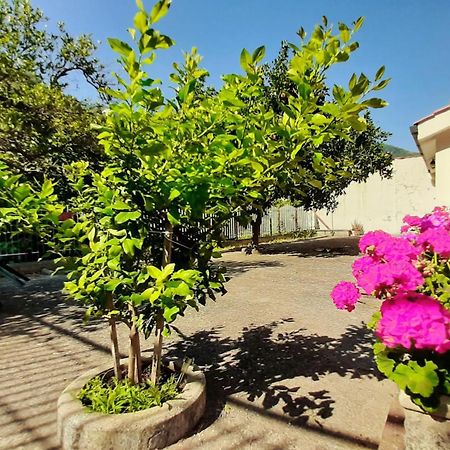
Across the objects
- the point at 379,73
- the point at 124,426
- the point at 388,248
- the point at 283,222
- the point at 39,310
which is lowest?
the point at 124,426

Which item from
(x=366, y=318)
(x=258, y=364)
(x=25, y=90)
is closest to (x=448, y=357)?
(x=258, y=364)

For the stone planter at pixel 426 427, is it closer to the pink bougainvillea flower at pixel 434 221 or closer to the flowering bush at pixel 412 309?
the flowering bush at pixel 412 309

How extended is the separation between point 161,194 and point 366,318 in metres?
4.19

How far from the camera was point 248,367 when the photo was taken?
3.55 metres

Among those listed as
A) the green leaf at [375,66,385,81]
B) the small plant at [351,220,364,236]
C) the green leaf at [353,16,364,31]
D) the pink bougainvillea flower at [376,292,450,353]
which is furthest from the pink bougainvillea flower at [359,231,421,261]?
the small plant at [351,220,364,236]

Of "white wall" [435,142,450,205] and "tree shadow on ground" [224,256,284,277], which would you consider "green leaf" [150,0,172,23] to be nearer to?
"white wall" [435,142,450,205]

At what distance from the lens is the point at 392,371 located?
1.88 metres

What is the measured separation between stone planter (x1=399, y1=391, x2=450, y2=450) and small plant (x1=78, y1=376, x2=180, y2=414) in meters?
1.44

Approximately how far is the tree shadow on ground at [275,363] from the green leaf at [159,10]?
256cm

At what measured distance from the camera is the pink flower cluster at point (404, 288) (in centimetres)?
163

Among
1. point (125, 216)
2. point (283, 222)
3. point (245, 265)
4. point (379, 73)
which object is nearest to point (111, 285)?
point (125, 216)

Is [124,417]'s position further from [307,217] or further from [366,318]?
[307,217]

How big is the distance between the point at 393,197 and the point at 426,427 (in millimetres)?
19361

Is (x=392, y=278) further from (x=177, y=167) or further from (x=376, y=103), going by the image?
(x=177, y=167)
